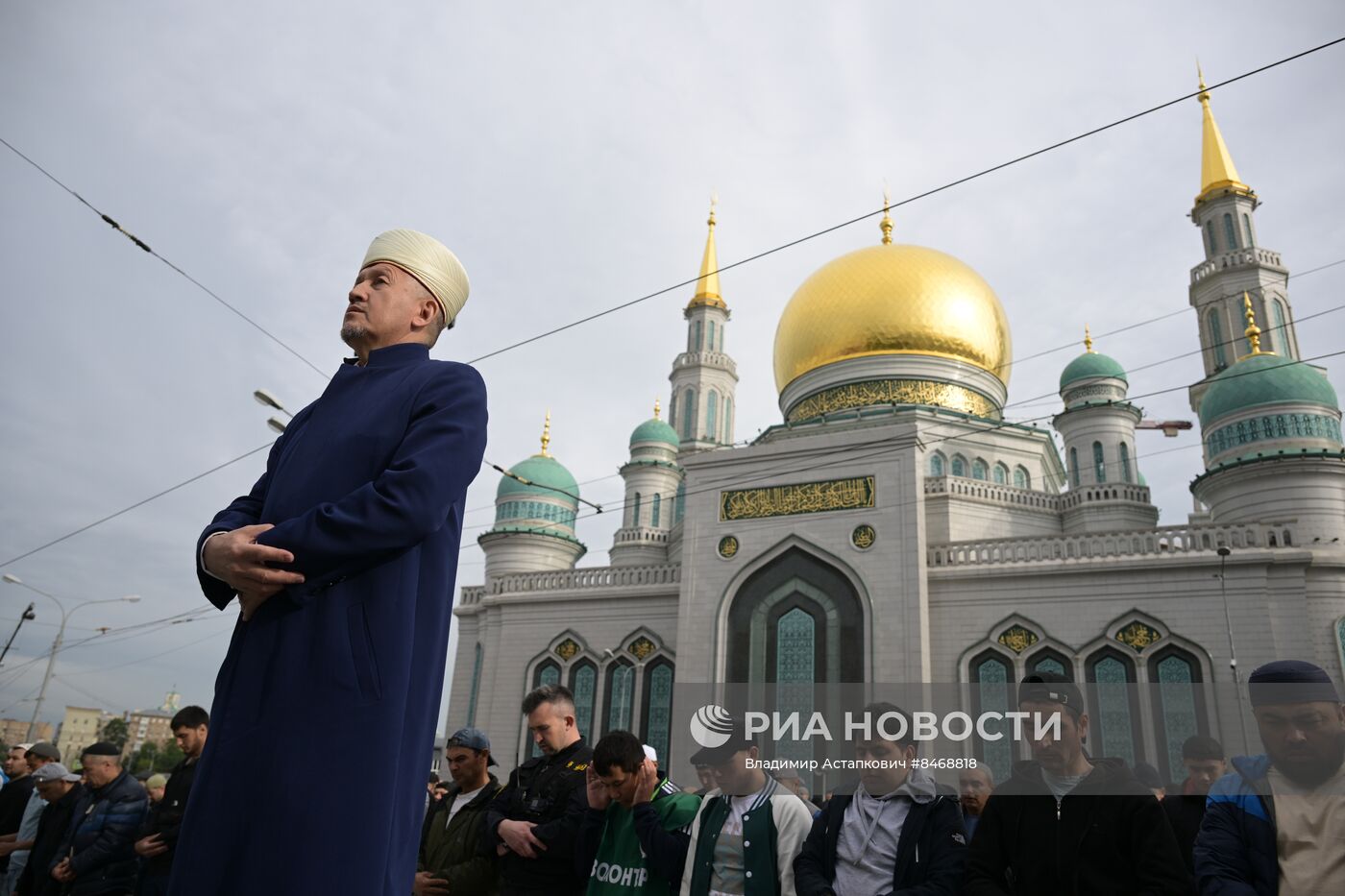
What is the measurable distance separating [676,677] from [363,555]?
45.1 feet

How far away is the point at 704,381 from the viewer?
24.5 m

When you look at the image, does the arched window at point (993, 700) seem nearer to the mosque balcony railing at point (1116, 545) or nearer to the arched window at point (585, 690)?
the mosque balcony railing at point (1116, 545)

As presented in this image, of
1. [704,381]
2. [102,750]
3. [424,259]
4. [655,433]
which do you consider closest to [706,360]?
[704,381]

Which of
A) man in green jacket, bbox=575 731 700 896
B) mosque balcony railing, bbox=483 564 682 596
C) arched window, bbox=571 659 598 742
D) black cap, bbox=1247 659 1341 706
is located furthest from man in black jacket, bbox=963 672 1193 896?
arched window, bbox=571 659 598 742

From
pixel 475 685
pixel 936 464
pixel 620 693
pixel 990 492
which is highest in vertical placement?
pixel 936 464

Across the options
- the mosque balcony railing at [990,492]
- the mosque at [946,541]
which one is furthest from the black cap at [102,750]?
the mosque balcony railing at [990,492]

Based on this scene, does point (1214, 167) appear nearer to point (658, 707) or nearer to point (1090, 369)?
point (1090, 369)

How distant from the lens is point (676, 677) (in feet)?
47.9

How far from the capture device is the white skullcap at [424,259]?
1.78 m

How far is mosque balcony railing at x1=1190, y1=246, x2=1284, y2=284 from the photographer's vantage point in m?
19.1

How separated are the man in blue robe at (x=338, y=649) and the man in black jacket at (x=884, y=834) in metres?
2.06

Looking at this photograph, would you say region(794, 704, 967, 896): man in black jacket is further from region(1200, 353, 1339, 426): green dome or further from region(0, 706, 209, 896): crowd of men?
region(1200, 353, 1339, 426): green dome

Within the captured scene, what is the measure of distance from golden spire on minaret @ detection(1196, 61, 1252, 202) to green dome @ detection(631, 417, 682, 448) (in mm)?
13956

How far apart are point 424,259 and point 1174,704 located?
1256cm
